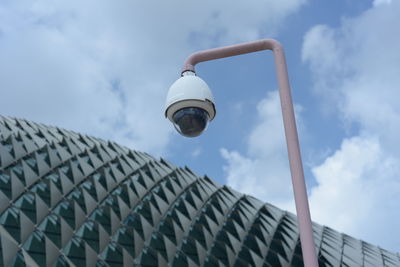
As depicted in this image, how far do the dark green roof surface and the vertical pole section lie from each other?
63.5ft

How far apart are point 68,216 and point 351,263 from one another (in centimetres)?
2070

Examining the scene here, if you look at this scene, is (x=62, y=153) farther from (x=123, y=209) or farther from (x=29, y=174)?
(x=123, y=209)

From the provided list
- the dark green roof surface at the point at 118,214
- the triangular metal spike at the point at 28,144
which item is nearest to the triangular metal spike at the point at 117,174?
the dark green roof surface at the point at 118,214

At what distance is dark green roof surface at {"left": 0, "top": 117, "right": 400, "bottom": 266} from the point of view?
963 inches

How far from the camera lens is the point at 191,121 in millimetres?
4547

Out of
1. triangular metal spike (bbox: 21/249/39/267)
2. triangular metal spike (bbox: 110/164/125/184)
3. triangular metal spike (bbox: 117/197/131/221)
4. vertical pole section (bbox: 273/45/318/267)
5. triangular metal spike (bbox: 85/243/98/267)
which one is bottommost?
vertical pole section (bbox: 273/45/318/267)

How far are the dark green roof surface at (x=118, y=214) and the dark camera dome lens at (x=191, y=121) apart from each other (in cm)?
1863

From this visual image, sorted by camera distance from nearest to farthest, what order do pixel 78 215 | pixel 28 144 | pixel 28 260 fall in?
pixel 28 260, pixel 78 215, pixel 28 144

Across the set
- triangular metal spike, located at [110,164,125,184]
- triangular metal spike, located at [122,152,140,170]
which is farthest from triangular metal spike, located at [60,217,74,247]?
triangular metal spike, located at [122,152,140,170]

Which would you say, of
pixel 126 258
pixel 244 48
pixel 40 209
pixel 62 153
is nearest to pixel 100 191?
pixel 62 153

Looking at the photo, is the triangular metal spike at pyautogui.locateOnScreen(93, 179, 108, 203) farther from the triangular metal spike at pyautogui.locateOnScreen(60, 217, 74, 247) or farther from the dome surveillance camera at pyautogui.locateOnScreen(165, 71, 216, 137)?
the dome surveillance camera at pyautogui.locateOnScreen(165, 71, 216, 137)

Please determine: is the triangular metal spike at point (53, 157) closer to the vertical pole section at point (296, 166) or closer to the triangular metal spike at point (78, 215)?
the triangular metal spike at point (78, 215)

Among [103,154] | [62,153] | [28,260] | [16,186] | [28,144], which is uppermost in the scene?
[103,154]

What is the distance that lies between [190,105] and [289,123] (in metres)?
0.87
